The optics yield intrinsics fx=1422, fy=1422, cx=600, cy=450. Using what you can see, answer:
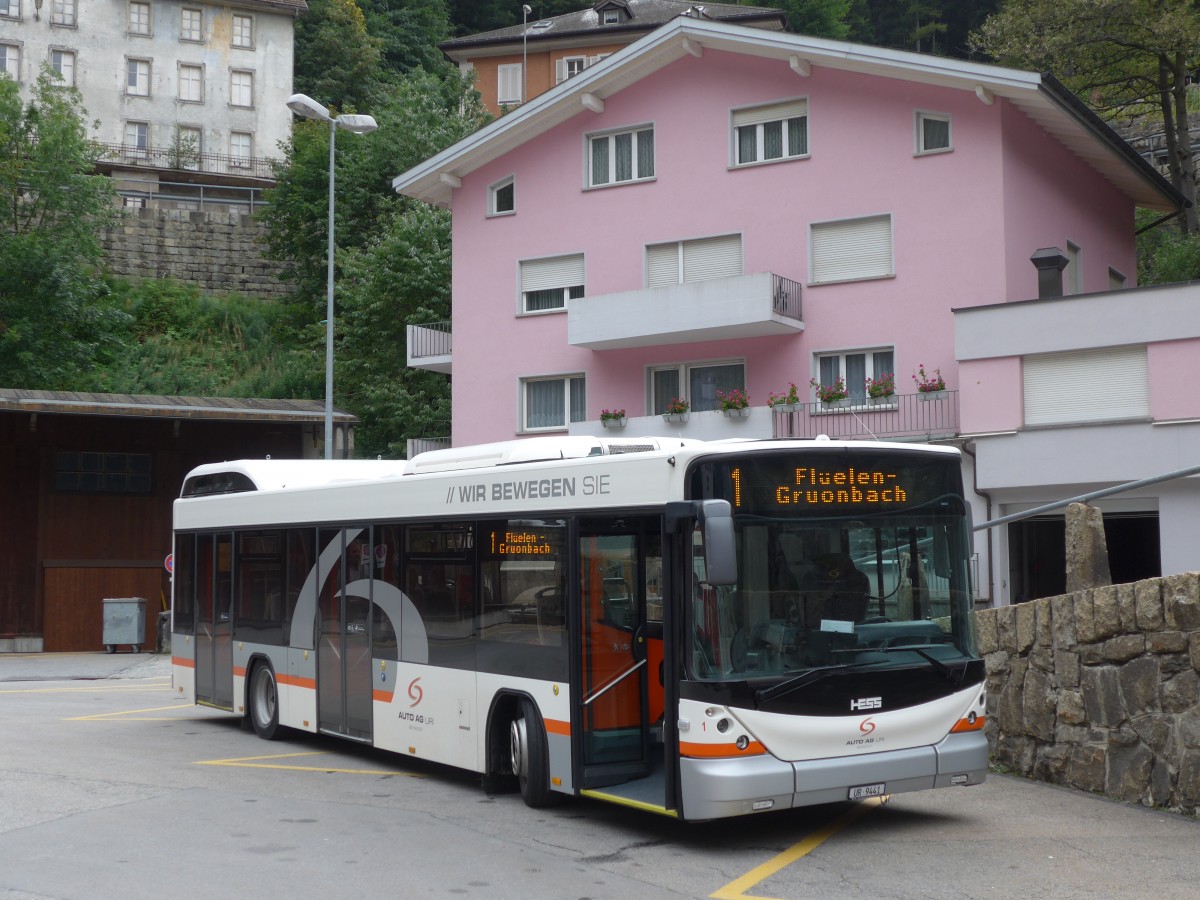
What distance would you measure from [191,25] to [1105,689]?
65.7 metres

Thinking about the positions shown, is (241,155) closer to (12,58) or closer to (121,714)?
(12,58)

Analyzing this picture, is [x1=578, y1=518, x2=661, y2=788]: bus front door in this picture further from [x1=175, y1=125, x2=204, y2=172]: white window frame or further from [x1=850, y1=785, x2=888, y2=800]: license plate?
[x1=175, y1=125, x2=204, y2=172]: white window frame

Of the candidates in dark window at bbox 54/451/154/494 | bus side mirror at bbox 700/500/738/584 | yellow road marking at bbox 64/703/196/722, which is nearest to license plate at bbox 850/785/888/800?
bus side mirror at bbox 700/500/738/584

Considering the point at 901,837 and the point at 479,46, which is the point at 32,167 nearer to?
the point at 479,46

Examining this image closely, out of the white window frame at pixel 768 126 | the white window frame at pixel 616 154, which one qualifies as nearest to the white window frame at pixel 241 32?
the white window frame at pixel 616 154

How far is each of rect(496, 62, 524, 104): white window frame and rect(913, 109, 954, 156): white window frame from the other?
41.6 meters

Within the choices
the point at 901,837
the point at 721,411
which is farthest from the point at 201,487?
the point at 721,411

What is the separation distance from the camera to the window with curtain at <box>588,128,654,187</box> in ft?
103

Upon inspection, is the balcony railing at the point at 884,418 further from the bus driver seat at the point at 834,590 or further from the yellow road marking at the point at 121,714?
the bus driver seat at the point at 834,590

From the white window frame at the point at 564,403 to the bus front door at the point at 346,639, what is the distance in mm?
17867

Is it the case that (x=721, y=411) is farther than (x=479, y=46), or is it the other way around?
(x=479, y=46)

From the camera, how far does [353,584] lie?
1296 centimetres

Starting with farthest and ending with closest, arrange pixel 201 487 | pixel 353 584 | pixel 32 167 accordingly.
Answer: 1. pixel 32 167
2. pixel 201 487
3. pixel 353 584

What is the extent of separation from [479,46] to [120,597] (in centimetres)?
4333
